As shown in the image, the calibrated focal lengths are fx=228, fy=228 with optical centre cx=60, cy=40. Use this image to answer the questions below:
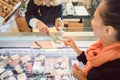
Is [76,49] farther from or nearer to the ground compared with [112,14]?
nearer to the ground

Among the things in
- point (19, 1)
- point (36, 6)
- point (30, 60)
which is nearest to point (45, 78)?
point (30, 60)

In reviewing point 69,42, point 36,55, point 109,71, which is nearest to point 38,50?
point 36,55

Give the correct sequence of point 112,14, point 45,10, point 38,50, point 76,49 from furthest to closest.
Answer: point 45,10, point 38,50, point 76,49, point 112,14

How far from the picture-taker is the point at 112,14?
0.81 meters

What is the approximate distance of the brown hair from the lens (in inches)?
32.0

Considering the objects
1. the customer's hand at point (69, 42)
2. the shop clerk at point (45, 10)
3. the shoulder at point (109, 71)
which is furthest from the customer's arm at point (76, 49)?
the shop clerk at point (45, 10)

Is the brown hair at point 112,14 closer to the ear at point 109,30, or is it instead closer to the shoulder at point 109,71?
the ear at point 109,30

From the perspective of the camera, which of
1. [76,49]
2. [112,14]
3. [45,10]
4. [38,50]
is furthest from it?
[45,10]

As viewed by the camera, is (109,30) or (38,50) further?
(38,50)

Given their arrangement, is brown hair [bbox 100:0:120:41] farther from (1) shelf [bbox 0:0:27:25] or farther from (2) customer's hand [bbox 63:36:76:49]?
(1) shelf [bbox 0:0:27:25]

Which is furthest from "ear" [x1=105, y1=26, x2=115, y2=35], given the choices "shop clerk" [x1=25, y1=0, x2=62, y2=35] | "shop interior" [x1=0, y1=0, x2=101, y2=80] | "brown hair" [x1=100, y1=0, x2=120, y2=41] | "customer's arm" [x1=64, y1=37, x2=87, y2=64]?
"shop clerk" [x1=25, y1=0, x2=62, y2=35]

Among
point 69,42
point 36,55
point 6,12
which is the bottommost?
point 36,55

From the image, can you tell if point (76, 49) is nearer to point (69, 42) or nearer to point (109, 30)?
point (69, 42)

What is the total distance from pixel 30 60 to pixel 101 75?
22.4 inches
